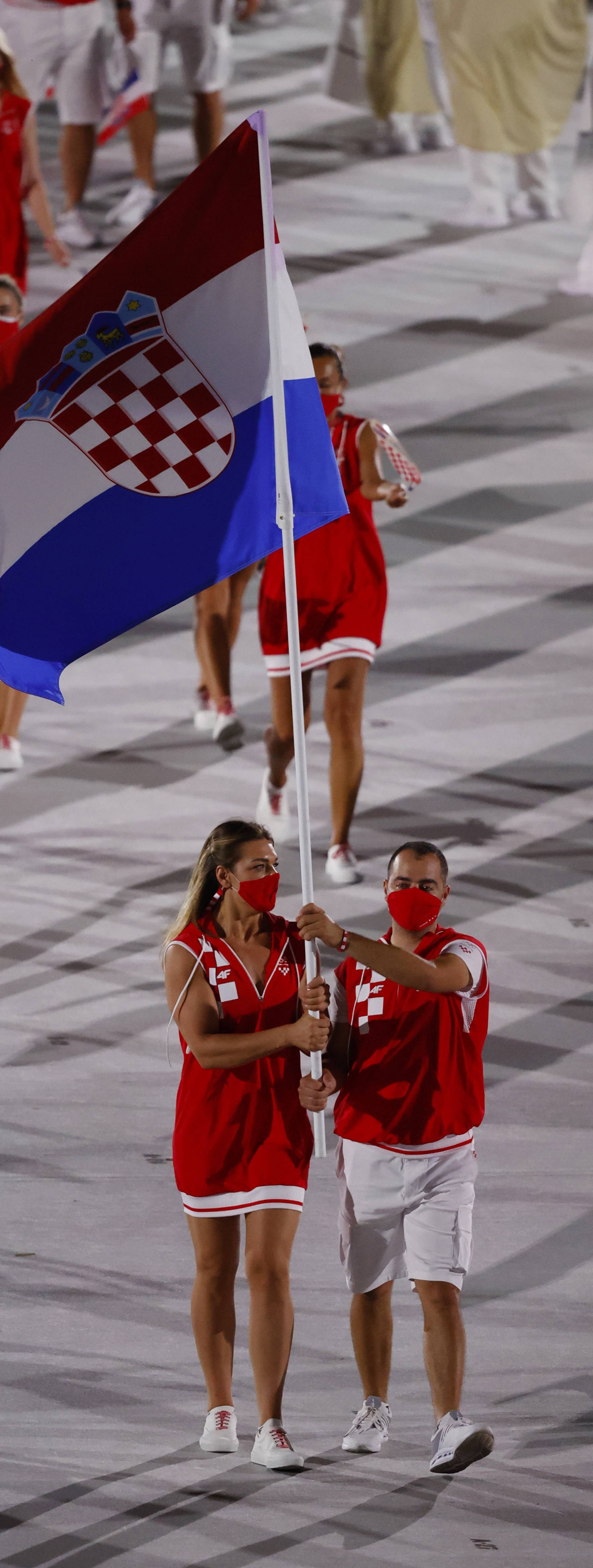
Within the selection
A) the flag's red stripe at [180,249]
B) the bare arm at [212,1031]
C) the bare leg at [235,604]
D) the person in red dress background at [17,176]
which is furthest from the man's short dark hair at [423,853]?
the person in red dress background at [17,176]

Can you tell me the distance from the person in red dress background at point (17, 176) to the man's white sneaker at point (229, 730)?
2.60 meters

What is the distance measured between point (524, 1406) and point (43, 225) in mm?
6863

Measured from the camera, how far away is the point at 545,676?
369 inches

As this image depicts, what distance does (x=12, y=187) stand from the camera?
10.5 meters

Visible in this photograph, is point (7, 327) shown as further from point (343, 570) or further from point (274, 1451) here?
point (274, 1451)

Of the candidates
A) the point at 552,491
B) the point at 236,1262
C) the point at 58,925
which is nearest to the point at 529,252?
the point at 552,491

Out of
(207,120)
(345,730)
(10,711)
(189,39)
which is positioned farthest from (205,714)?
(207,120)

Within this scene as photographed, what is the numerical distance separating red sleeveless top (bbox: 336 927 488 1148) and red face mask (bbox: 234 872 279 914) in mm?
234

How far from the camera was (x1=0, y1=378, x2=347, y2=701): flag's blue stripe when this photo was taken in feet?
16.9

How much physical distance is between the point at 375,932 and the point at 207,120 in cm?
836

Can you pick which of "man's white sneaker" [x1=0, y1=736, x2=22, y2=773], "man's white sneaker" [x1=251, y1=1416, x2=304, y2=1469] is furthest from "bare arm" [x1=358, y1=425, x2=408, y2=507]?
"man's white sneaker" [x1=251, y1=1416, x2=304, y2=1469]

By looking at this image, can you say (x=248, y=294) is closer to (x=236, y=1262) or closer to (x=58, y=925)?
(x=236, y=1262)

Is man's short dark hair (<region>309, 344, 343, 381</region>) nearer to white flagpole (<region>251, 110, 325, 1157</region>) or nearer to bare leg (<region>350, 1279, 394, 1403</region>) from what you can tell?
white flagpole (<region>251, 110, 325, 1157</region>)

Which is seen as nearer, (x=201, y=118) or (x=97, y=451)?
(x=97, y=451)
